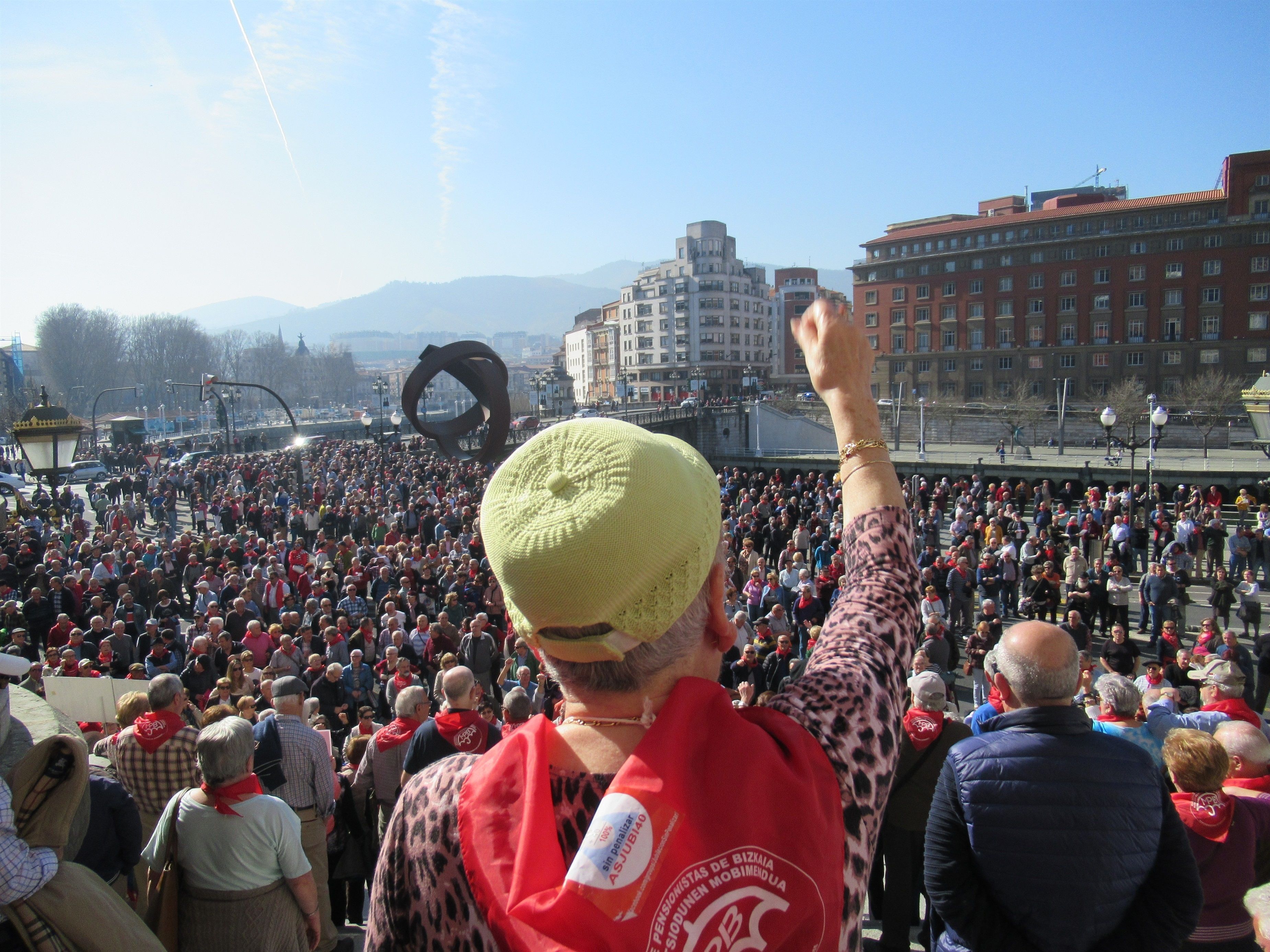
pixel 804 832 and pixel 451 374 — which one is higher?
pixel 451 374

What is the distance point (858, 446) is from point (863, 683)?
0.43 metres

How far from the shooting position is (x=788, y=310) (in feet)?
308

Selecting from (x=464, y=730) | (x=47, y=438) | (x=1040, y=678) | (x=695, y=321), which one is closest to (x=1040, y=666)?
(x=1040, y=678)

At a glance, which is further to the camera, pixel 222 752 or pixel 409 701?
pixel 409 701

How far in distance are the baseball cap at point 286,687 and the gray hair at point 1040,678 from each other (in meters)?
3.79

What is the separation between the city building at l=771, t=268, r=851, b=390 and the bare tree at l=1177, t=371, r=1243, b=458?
4050 centimetres

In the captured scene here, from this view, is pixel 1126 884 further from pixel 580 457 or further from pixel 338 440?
Answer: pixel 338 440

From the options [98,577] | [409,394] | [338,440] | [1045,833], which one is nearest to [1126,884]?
[1045,833]

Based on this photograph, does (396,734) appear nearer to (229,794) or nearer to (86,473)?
(229,794)

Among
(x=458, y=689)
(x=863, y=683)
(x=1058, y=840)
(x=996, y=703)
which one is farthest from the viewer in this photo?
(x=996, y=703)

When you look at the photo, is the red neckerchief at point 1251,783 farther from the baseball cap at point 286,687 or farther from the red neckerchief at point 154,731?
the red neckerchief at point 154,731

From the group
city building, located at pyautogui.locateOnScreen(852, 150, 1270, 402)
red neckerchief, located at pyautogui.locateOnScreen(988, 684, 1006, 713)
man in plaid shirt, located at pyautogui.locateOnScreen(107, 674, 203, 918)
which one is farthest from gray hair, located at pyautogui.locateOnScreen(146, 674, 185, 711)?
city building, located at pyautogui.locateOnScreen(852, 150, 1270, 402)

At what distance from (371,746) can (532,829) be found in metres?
4.39

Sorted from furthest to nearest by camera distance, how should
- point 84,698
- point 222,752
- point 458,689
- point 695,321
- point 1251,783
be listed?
1. point 695,321
2. point 84,698
3. point 458,689
4. point 1251,783
5. point 222,752
